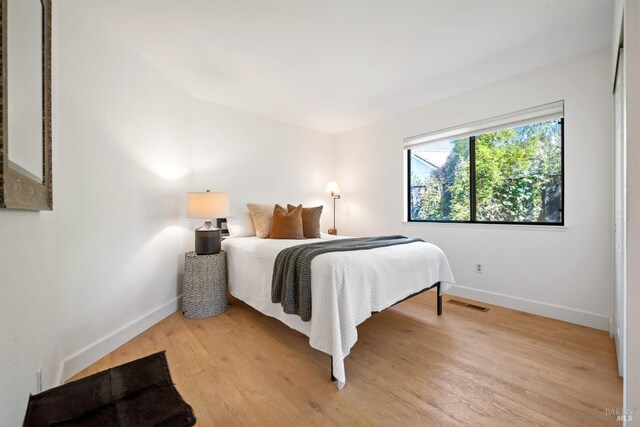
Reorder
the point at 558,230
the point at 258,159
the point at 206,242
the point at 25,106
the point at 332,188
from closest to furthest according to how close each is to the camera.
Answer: the point at 25,106 → the point at 558,230 → the point at 206,242 → the point at 258,159 → the point at 332,188

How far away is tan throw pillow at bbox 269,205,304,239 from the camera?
9.55 ft

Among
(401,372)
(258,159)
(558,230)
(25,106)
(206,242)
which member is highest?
(258,159)

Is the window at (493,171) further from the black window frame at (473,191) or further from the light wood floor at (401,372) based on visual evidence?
the light wood floor at (401,372)

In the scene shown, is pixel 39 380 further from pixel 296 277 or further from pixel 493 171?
pixel 493 171

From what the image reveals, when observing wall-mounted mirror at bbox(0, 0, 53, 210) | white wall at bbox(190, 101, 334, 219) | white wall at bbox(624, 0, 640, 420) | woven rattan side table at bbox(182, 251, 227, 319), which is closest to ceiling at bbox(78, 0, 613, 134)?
white wall at bbox(190, 101, 334, 219)

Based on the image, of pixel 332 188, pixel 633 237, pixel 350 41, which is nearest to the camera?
pixel 633 237

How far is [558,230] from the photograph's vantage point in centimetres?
246

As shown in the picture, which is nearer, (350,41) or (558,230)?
(350,41)

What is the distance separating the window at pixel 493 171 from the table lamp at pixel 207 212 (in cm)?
259

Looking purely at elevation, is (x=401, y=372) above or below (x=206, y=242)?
below

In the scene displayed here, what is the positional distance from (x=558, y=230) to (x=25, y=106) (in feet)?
12.1

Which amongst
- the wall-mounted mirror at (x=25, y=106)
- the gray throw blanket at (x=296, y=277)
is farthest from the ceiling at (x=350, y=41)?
the gray throw blanket at (x=296, y=277)

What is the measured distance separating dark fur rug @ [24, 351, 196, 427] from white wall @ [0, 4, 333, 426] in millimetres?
118

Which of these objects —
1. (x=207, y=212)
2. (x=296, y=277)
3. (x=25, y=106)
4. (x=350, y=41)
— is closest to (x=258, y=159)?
(x=207, y=212)
